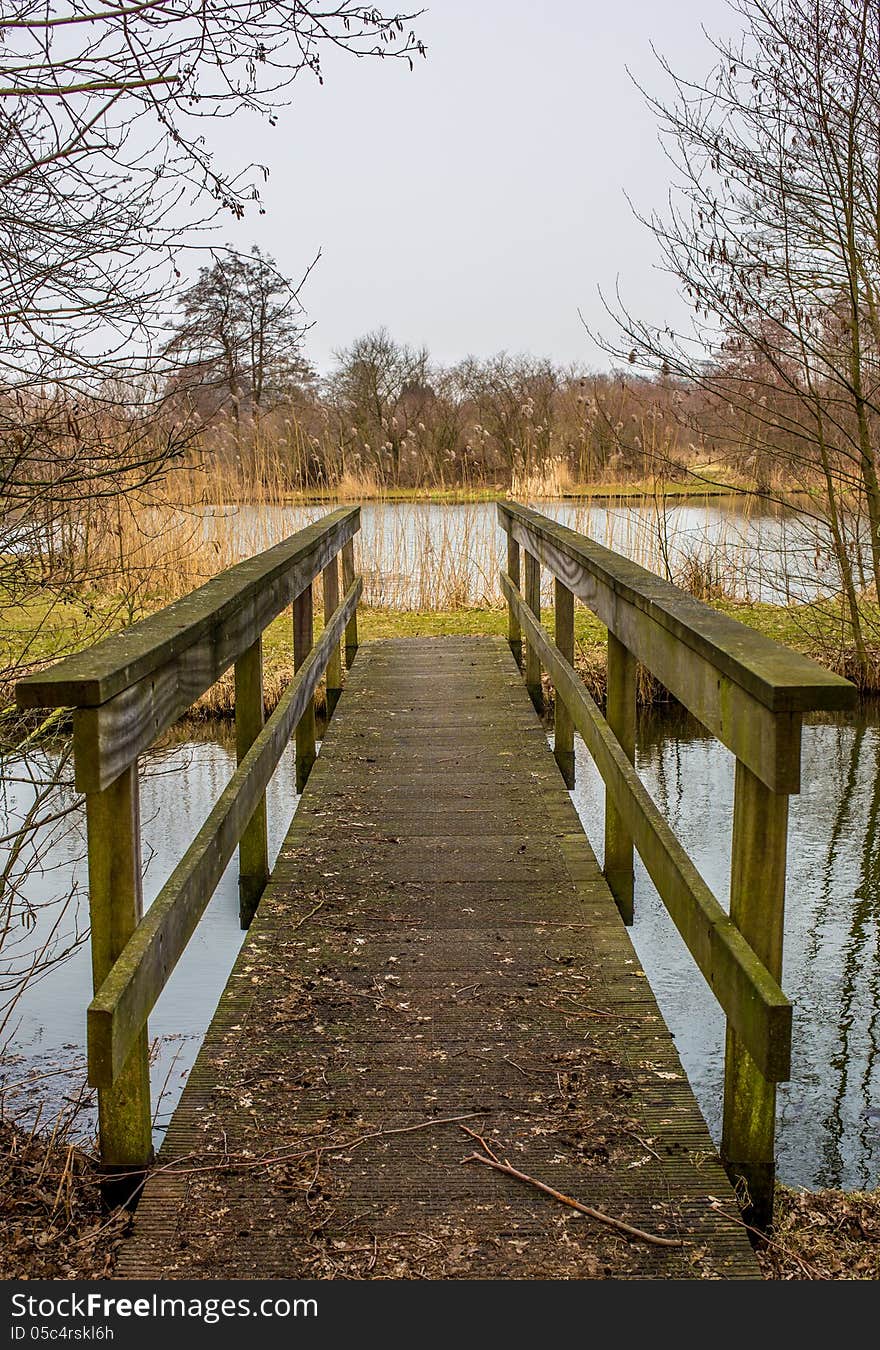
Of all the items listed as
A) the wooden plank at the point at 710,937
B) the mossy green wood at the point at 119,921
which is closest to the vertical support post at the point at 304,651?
the wooden plank at the point at 710,937

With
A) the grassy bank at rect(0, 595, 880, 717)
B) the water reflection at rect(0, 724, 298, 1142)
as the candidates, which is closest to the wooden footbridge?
the water reflection at rect(0, 724, 298, 1142)

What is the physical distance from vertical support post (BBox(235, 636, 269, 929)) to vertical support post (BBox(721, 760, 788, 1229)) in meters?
1.79

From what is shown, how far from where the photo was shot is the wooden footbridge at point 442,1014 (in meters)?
1.93

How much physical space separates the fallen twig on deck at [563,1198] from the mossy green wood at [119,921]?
60 centimetres

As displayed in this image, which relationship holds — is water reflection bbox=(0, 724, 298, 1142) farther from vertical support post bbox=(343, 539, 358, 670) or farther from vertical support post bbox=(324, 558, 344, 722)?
vertical support post bbox=(343, 539, 358, 670)

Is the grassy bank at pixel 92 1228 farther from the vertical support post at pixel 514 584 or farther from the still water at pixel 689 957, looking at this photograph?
the vertical support post at pixel 514 584

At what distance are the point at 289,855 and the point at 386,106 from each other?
2.57 meters

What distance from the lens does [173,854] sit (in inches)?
236

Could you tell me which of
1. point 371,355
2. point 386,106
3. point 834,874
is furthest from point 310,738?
point 371,355

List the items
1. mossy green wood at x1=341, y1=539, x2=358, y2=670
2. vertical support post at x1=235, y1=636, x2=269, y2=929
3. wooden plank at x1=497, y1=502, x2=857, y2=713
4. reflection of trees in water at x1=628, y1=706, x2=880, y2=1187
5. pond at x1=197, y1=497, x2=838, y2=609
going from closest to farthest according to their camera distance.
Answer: wooden plank at x1=497, y1=502, x2=857, y2=713 → reflection of trees in water at x1=628, y1=706, x2=880, y2=1187 → vertical support post at x1=235, y1=636, x2=269, y2=929 → mossy green wood at x1=341, y1=539, x2=358, y2=670 → pond at x1=197, y1=497, x2=838, y2=609

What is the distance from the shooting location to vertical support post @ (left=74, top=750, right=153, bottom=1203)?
210cm

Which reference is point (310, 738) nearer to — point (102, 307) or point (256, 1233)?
point (102, 307)

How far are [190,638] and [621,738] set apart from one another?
153 cm

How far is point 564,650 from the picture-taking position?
5.24 meters
